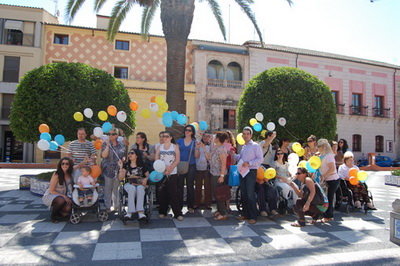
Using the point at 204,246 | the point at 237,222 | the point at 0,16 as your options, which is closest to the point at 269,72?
the point at 237,222

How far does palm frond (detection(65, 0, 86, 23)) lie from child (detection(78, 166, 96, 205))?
565 cm

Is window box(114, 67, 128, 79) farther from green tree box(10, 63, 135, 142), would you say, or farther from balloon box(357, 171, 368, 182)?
balloon box(357, 171, 368, 182)

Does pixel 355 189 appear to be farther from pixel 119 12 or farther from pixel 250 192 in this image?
pixel 119 12

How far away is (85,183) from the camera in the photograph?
5.40 meters

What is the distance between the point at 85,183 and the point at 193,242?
246 centimetres

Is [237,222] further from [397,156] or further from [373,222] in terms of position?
[397,156]

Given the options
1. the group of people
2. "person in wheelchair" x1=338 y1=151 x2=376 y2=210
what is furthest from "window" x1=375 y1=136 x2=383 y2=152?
the group of people

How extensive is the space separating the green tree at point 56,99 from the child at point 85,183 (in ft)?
11.4

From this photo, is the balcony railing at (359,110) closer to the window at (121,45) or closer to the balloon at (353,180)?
the window at (121,45)

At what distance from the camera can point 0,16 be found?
20719 mm

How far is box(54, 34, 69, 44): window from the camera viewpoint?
20547 millimetres

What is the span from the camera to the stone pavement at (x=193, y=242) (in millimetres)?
3668

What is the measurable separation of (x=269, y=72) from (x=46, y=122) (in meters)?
7.35

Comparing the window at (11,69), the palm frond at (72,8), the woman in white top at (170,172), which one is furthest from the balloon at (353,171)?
the window at (11,69)
